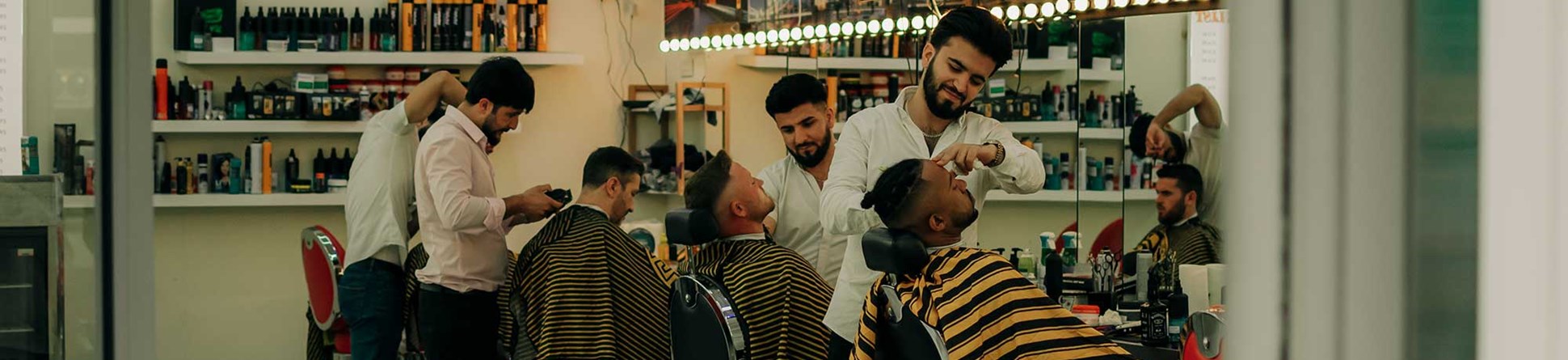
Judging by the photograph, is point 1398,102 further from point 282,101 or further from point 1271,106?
point 282,101

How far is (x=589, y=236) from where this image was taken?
147 inches

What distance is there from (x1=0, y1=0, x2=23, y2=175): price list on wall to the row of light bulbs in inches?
88.3

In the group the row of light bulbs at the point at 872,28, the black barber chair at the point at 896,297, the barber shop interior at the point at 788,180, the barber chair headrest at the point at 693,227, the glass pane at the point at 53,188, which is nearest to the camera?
the barber shop interior at the point at 788,180

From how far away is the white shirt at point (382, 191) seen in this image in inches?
155

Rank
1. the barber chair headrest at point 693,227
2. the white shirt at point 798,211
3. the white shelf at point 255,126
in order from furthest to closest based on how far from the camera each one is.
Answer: the white shelf at point 255,126
the white shirt at point 798,211
the barber chair headrest at point 693,227

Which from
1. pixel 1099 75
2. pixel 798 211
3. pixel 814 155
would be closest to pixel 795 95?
pixel 814 155

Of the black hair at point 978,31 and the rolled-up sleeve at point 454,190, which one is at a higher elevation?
the black hair at point 978,31

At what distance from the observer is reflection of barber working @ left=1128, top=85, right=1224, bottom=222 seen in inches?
134

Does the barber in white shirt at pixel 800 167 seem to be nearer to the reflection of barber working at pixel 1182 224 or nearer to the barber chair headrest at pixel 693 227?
the barber chair headrest at pixel 693 227

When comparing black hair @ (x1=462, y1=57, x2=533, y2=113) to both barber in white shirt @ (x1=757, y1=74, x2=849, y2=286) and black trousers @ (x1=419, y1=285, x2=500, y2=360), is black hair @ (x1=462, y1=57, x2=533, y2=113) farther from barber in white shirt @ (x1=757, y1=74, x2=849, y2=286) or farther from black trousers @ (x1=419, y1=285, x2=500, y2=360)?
barber in white shirt @ (x1=757, y1=74, x2=849, y2=286)

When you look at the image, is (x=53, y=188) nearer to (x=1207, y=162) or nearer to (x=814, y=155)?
(x=814, y=155)

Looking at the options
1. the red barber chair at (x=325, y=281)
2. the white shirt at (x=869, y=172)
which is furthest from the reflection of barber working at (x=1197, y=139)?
the red barber chair at (x=325, y=281)

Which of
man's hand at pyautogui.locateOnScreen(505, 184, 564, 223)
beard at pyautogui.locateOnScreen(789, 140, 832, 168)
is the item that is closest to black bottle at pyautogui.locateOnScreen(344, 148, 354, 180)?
man's hand at pyautogui.locateOnScreen(505, 184, 564, 223)

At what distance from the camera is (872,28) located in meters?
4.30
